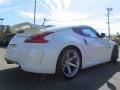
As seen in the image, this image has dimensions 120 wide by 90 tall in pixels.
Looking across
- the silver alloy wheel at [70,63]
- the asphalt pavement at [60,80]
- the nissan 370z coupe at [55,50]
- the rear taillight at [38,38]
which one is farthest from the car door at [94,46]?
the rear taillight at [38,38]

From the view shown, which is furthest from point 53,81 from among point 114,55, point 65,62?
point 114,55

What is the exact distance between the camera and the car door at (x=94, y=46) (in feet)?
24.3

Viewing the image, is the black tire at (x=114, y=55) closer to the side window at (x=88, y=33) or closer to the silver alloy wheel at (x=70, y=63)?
the side window at (x=88, y=33)

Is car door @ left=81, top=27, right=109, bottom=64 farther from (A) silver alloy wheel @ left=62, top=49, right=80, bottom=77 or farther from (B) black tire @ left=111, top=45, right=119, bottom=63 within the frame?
(B) black tire @ left=111, top=45, right=119, bottom=63

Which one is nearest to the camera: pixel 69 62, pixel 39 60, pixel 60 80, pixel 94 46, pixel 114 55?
pixel 39 60

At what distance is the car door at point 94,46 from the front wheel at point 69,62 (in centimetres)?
44

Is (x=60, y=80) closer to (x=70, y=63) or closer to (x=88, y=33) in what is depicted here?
(x=70, y=63)

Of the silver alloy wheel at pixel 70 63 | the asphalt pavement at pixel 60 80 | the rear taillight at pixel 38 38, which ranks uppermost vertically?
the rear taillight at pixel 38 38

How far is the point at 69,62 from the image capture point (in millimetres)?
6824

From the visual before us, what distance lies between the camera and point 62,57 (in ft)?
21.3

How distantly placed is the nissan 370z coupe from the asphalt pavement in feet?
0.75

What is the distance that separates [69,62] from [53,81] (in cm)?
61

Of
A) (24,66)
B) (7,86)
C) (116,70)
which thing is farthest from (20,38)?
(116,70)

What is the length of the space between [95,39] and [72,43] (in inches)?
49.1
